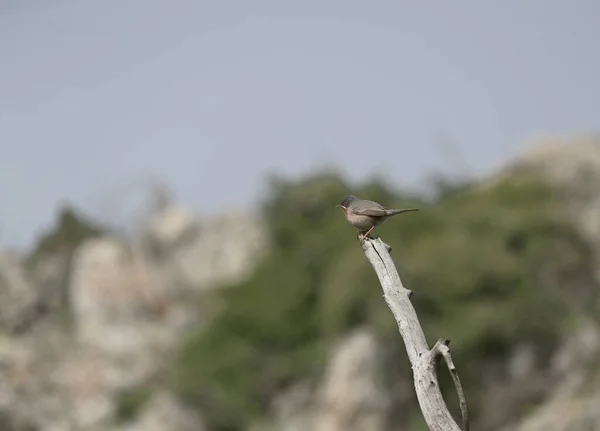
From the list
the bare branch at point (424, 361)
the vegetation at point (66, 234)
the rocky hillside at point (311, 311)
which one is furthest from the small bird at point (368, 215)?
the vegetation at point (66, 234)

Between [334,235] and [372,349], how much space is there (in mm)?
8375

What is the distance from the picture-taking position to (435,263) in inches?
1129

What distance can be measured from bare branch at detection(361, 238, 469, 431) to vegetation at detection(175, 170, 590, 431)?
1979 cm

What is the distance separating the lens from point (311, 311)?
1302 inches

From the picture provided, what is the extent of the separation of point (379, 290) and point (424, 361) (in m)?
21.6

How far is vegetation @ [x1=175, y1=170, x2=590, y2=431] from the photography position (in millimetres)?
27234

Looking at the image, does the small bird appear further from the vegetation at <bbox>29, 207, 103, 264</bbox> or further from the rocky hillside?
the vegetation at <bbox>29, 207, 103, 264</bbox>

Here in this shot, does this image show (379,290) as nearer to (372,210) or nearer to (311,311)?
(311,311)

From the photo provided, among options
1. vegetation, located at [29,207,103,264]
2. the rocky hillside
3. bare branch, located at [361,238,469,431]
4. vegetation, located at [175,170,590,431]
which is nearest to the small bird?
bare branch, located at [361,238,469,431]

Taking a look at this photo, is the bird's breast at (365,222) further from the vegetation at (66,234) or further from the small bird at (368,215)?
the vegetation at (66,234)

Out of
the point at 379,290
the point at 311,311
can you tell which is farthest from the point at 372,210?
the point at 311,311

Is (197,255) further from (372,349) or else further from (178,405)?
(372,349)

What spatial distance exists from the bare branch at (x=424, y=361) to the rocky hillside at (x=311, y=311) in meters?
12.6

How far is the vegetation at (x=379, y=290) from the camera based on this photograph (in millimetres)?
27234
